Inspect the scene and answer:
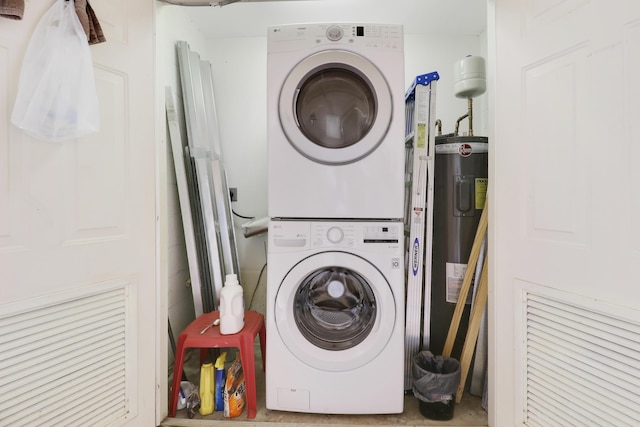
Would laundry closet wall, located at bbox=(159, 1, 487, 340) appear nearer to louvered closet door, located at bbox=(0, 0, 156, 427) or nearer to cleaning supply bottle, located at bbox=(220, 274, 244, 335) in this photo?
cleaning supply bottle, located at bbox=(220, 274, 244, 335)

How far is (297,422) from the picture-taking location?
129 cm

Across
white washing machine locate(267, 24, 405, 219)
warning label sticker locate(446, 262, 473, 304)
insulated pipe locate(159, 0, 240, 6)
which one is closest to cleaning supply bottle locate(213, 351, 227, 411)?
white washing machine locate(267, 24, 405, 219)

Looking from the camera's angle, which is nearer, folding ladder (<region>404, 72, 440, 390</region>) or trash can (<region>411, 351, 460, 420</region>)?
trash can (<region>411, 351, 460, 420</region>)

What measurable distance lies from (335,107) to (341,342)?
43.3 inches

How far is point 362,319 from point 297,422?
53 centimetres

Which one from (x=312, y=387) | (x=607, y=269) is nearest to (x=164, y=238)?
(x=312, y=387)

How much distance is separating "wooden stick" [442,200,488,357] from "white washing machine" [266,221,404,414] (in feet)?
1.23

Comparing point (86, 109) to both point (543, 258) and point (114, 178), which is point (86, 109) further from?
point (543, 258)

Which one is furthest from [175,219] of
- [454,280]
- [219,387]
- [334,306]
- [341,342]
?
[454,280]

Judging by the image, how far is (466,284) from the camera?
145 cm

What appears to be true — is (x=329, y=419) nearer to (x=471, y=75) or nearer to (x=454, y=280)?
(x=454, y=280)

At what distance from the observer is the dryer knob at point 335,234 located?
1290mm

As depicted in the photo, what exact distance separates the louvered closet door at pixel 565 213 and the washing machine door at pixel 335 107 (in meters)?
0.51

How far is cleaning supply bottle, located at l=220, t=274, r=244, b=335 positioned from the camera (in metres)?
1.35
